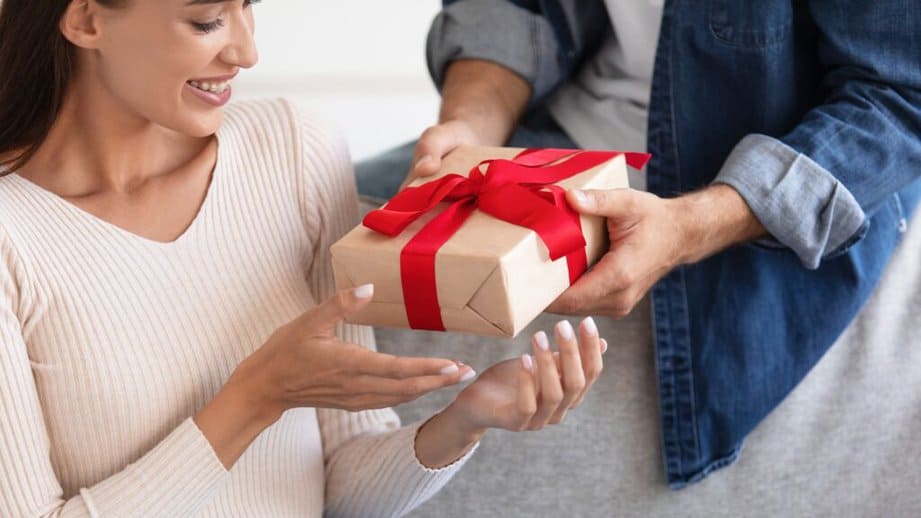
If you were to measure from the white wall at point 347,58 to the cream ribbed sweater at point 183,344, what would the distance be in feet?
7.64

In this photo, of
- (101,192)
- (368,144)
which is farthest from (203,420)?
(368,144)

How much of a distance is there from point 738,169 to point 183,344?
67 cm

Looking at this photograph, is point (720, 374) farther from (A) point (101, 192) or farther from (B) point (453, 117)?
(A) point (101, 192)

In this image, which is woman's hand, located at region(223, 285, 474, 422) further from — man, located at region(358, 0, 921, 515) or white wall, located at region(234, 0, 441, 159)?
white wall, located at region(234, 0, 441, 159)

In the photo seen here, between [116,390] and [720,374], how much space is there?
757mm

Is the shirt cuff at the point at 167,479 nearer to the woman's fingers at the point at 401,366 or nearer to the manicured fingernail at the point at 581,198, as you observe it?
the woman's fingers at the point at 401,366

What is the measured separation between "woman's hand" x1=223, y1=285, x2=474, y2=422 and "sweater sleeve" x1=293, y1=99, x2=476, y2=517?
0.62ft

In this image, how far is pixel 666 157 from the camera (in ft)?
5.19

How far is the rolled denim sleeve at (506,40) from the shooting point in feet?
5.74

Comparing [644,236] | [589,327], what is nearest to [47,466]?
[589,327]

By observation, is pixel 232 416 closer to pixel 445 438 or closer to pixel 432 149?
pixel 445 438

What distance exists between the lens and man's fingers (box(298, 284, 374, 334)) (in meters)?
1.14

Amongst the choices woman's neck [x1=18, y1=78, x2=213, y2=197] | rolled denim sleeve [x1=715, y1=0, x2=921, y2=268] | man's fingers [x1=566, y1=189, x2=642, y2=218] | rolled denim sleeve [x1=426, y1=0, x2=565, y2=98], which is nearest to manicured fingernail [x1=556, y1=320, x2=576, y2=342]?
man's fingers [x1=566, y1=189, x2=642, y2=218]

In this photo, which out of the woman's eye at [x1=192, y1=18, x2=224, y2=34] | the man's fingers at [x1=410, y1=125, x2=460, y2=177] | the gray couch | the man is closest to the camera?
the woman's eye at [x1=192, y1=18, x2=224, y2=34]
